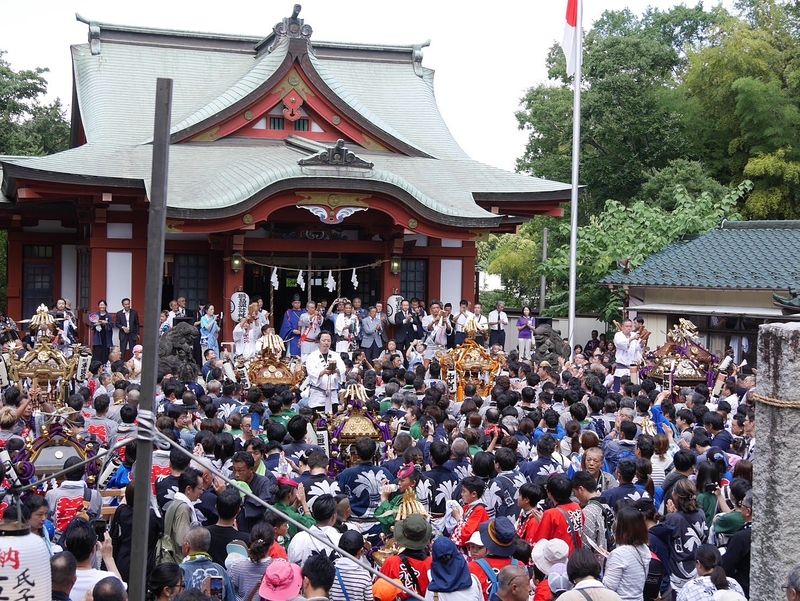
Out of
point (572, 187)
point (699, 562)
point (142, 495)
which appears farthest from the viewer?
point (572, 187)

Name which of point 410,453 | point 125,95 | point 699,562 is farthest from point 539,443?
point 125,95

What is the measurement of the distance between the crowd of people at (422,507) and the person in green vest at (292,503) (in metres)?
0.02

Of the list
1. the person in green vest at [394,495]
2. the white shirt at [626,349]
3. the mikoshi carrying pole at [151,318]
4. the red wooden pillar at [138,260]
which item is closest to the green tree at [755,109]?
the white shirt at [626,349]

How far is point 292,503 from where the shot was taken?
6410 mm

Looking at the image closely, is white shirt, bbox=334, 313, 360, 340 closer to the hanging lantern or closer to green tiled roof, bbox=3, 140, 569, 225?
green tiled roof, bbox=3, 140, 569, 225

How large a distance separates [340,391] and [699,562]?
26.5ft

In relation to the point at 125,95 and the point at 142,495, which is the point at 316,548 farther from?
the point at 125,95

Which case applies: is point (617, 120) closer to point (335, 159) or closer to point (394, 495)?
point (335, 159)

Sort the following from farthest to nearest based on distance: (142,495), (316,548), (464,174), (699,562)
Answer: (464,174) → (316,548) → (699,562) → (142,495)

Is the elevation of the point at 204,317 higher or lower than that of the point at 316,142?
lower

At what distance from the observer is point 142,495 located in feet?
13.7

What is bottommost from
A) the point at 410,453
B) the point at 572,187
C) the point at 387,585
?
the point at 387,585

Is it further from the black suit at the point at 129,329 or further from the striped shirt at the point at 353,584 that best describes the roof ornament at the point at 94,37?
the striped shirt at the point at 353,584

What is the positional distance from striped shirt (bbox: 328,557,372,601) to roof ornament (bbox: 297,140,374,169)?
1466cm
